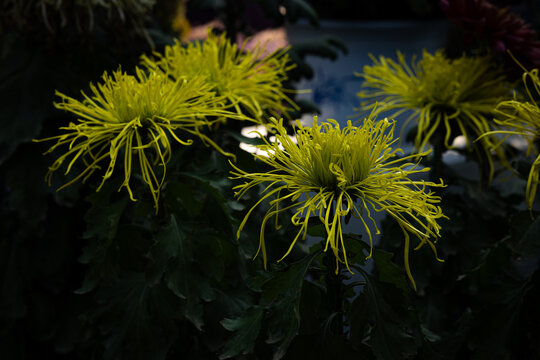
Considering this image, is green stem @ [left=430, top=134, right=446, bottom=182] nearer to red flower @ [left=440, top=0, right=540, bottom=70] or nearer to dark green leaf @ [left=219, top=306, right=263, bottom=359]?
red flower @ [left=440, top=0, right=540, bottom=70]

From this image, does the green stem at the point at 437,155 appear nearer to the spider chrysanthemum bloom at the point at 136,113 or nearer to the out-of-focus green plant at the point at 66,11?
the spider chrysanthemum bloom at the point at 136,113

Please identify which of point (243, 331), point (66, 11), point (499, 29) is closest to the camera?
point (243, 331)

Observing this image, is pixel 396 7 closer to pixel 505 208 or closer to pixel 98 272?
pixel 505 208

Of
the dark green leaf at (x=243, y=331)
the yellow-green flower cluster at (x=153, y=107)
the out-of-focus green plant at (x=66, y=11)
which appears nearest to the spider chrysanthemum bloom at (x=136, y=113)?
the yellow-green flower cluster at (x=153, y=107)

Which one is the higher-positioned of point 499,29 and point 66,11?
point 66,11

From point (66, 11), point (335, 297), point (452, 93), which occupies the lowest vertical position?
point (335, 297)

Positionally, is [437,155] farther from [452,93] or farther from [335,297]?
[335,297]

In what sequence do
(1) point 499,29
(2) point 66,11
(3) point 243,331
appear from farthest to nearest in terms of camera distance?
(2) point 66,11
(1) point 499,29
(3) point 243,331

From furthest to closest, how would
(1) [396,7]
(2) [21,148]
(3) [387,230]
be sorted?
1. (1) [396,7]
2. (2) [21,148]
3. (3) [387,230]

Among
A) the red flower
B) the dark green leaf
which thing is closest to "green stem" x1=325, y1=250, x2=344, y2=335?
the dark green leaf

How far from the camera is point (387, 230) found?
2.36 feet

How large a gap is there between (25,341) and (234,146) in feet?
2.01

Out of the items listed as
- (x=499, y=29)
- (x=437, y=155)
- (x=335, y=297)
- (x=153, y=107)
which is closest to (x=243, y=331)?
(x=335, y=297)

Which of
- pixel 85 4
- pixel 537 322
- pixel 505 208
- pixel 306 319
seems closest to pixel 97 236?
pixel 306 319
